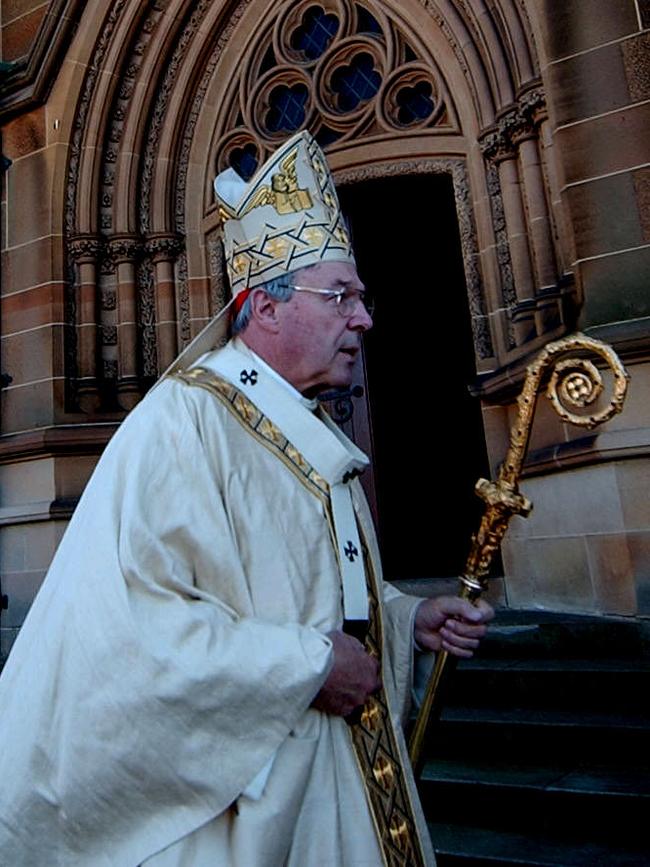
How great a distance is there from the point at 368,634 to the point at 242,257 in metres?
0.85

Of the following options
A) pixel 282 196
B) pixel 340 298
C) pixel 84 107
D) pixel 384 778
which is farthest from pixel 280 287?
pixel 84 107

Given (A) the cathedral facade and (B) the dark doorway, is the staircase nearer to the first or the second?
(A) the cathedral facade

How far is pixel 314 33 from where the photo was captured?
6320mm

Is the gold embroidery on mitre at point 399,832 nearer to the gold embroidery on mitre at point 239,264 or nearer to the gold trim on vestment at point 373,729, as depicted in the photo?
the gold trim on vestment at point 373,729

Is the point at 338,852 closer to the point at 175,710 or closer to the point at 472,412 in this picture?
the point at 175,710

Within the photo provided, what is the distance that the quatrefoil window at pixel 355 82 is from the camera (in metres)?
6.11

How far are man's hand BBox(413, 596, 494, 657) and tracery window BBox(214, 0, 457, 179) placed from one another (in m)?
4.60

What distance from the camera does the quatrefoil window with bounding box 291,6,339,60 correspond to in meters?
6.26

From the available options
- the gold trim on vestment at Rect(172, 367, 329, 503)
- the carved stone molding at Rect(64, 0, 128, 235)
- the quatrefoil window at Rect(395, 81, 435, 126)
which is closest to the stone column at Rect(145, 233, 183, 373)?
the carved stone molding at Rect(64, 0, 128, 235)

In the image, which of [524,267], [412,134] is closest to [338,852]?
[524,267]

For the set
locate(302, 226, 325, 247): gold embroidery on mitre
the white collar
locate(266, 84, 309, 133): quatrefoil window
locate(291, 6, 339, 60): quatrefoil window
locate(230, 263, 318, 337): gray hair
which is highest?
locate(291, 6, 339, 60): quatrefoil window

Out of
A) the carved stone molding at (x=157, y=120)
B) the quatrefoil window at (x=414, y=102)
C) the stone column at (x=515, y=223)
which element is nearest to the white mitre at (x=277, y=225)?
the stone column at (x=515, y=223)

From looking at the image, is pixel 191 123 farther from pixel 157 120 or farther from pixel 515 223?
pixel 515 223

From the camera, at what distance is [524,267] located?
16.0 ft
